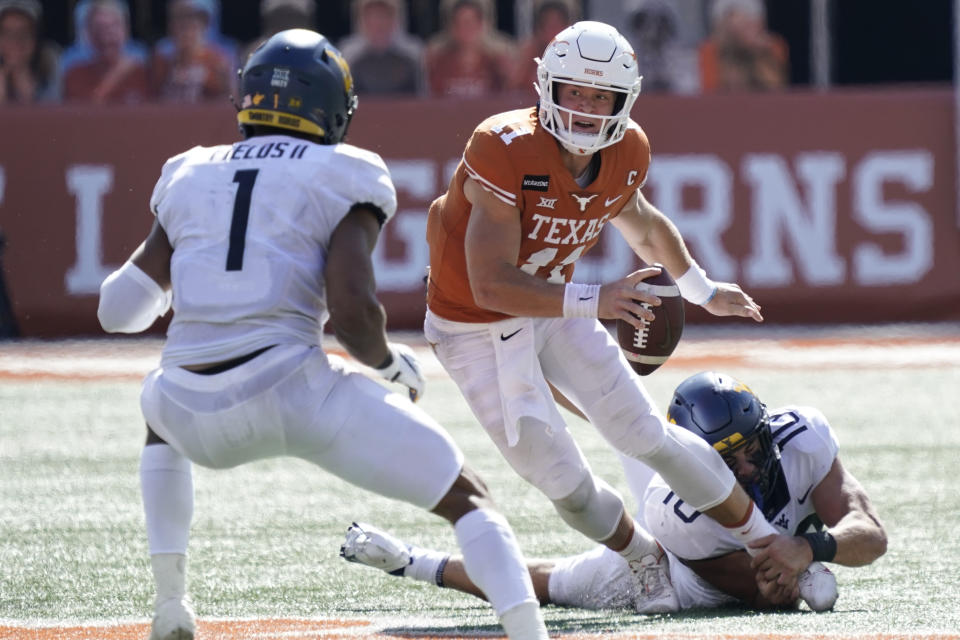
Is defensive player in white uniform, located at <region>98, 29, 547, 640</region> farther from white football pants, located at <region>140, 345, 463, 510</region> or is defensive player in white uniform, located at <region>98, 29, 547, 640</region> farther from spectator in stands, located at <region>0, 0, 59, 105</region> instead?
spectator in stands, located at <region>0, 0, 59, 105</region>

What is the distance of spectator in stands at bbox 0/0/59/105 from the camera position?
12766mm

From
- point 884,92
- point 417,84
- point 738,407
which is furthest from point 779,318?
point 738,407

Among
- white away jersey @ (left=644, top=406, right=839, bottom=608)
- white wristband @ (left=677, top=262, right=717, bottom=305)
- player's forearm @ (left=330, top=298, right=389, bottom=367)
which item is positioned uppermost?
player's forearm @ (left=330, top=298, right=389, bottom=367)

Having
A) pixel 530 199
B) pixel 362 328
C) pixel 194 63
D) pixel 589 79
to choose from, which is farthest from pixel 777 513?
pixel 194 63

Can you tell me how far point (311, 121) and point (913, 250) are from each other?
968 cm

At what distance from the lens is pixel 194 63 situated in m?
12.9

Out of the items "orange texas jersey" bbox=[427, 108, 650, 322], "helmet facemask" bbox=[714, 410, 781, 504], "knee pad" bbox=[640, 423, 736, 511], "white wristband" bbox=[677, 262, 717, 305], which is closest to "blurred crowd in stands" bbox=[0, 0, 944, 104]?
"white wristband" bbox=[677, 262, 717, 305]

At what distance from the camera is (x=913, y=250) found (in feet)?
41.8

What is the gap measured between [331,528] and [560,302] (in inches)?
83.9

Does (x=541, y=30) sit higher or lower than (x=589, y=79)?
lower

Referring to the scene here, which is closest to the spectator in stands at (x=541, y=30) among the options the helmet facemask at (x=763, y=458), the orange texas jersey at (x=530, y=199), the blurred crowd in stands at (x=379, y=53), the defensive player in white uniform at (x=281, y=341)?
the blurred crowd in stands at (x=379, y=53)

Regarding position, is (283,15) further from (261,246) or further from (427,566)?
(261,246)

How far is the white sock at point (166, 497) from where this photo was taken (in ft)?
12.3

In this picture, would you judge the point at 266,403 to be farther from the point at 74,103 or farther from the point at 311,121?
the point at 74,103
